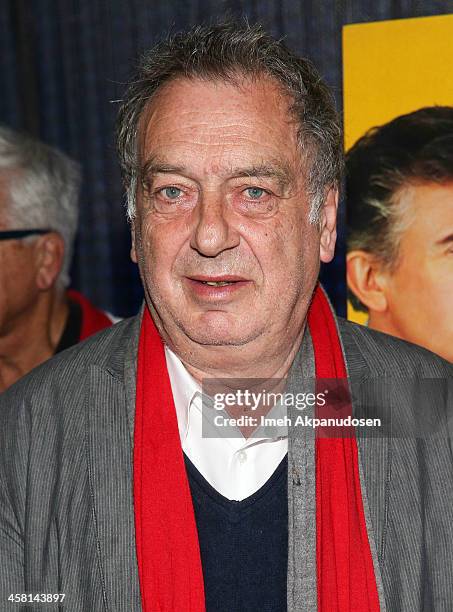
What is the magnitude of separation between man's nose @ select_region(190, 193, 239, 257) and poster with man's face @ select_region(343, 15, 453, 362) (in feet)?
2.52

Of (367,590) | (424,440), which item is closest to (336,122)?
(424,440)

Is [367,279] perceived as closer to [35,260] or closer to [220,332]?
[220,332]

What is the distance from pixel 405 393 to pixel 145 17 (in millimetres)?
1310

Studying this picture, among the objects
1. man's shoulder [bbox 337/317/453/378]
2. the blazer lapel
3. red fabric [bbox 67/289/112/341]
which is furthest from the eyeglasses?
man's shoulder [bbox 337/317/453/378]

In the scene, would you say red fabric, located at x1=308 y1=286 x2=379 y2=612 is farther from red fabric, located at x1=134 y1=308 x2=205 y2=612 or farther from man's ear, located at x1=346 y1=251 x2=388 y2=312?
man's ear, located at x1=346 y1=251 x2=388 y2=312

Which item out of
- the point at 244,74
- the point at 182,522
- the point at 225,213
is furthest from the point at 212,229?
the point at 182,522

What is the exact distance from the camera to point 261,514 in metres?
1.62

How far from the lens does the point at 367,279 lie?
7.43ft

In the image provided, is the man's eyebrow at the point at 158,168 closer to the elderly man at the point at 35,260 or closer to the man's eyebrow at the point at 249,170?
the man's eyebrow at the point at 249,170

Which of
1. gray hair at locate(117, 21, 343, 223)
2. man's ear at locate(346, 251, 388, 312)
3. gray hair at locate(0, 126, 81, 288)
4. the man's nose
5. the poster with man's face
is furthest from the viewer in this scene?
gray hair at locate(0, 126, 81, 288)

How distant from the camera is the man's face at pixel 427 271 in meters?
2.15

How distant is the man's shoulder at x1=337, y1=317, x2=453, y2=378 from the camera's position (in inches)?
70.1

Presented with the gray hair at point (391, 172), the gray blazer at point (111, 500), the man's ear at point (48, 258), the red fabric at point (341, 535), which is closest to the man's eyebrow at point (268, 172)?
the gray blazer at point (111, 500)

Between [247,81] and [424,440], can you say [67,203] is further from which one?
[424,440]
